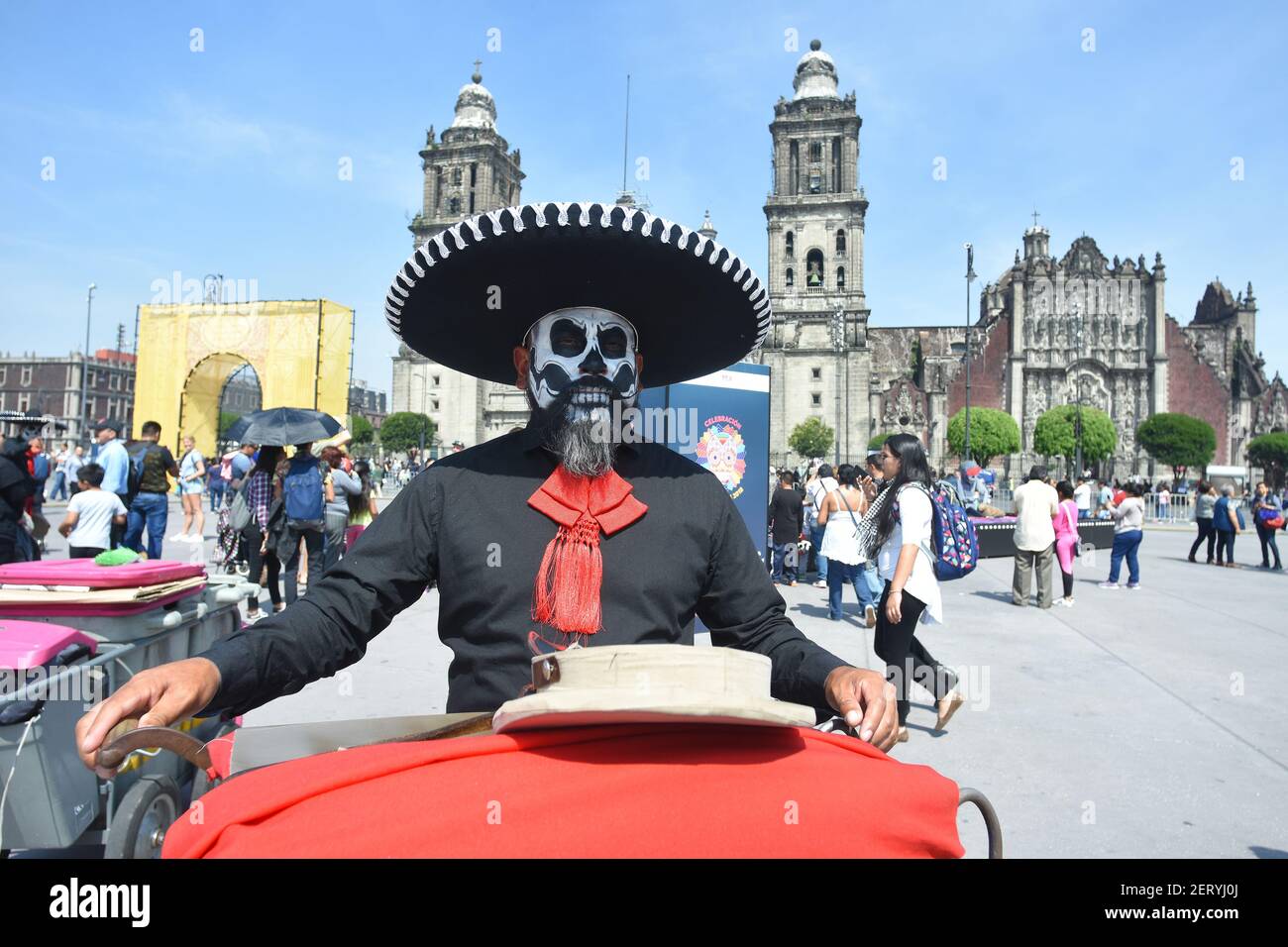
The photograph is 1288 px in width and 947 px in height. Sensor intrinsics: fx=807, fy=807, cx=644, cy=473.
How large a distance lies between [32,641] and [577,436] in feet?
7.23

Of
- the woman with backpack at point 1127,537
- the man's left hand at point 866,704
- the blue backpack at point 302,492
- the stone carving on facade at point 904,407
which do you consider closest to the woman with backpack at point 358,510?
the blue backpack at point 302,492

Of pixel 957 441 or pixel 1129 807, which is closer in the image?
pixel 1129 807

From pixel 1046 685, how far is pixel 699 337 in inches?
211

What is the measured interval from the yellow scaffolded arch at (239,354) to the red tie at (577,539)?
29.1m

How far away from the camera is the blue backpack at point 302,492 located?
802 cm

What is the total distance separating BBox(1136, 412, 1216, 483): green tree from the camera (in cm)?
5759

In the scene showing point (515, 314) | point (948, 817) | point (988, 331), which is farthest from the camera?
point (988, 331)

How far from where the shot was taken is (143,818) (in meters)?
1.89

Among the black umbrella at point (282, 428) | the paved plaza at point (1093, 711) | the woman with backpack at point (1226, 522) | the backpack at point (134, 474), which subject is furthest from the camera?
the woman with backpack at point (1226, 522)

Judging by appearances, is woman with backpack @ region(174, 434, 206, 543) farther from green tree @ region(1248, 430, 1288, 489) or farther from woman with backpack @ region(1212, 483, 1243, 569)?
green tree @ region(1248, 430, 1288, 489)

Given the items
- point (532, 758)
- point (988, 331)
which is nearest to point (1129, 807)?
point (532, 758)

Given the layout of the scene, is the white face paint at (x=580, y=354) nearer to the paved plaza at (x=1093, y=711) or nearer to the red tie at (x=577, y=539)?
the red tie at (x=577, y=539)

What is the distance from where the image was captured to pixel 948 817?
139cm

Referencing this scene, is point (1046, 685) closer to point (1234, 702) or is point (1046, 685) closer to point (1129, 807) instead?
point (1234, 702)
